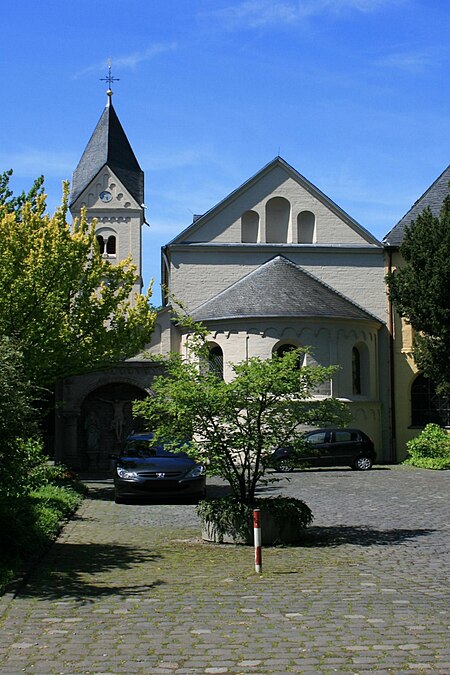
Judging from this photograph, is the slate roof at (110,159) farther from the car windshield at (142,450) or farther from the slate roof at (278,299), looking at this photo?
the car windshield at (142,450)

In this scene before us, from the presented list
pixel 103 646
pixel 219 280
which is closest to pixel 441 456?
pixel 219 280

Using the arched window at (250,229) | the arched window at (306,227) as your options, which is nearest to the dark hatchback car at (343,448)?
the arched window at (306,227)

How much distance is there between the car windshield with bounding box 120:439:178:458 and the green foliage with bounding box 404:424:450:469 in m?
13.5

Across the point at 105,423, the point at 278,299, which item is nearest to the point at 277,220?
the point at 278,299

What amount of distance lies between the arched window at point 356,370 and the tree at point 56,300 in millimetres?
12222

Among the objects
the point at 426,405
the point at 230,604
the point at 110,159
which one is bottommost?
the point at 230,604

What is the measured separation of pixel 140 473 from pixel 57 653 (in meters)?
11.6

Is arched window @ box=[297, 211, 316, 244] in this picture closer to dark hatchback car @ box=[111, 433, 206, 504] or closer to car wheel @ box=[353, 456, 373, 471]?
car wheel @ box=[353, 456, 373, 471]

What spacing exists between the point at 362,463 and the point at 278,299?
691cm

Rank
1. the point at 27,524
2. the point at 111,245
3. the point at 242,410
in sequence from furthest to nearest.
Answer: the point at 111,245
the point at 242,410
the point at 27,524

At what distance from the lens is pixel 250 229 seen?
3591 centimetres

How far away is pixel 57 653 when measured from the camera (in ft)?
20.9

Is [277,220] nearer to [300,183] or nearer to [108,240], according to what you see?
[300,183]

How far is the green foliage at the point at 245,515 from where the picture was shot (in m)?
12.4
